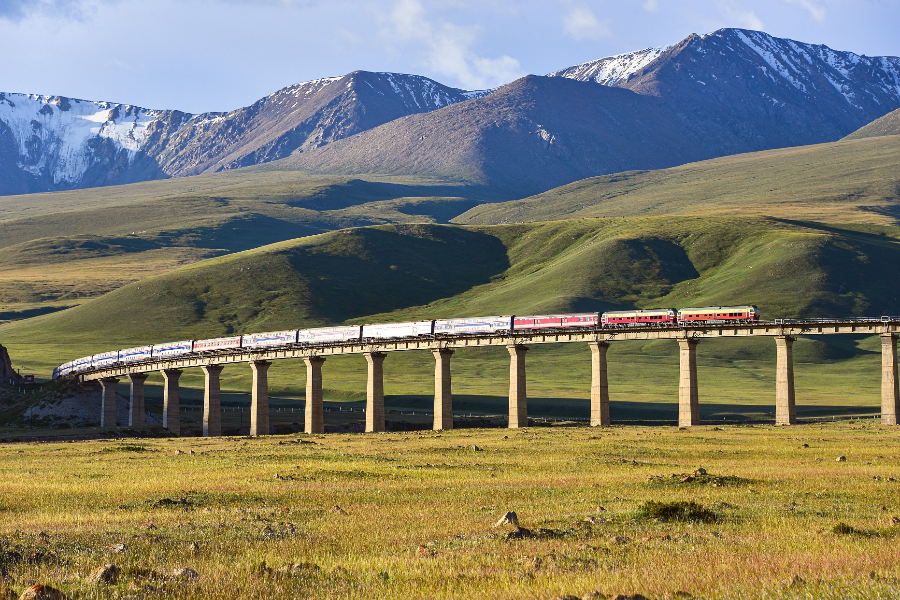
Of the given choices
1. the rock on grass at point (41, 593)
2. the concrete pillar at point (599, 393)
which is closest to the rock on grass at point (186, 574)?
the rock on grass at point (41, 593)

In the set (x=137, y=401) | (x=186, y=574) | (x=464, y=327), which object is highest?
(x=464, y=327)

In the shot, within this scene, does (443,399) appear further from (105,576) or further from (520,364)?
(105,576)

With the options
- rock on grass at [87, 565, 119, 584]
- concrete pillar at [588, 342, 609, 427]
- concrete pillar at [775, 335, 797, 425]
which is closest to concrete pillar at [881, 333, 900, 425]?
concrete pillar at [775, 335, 797, 425]

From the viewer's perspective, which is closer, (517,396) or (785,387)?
(785,387)

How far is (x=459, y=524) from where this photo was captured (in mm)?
27547

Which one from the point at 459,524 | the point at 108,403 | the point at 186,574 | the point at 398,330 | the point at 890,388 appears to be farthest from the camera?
the point at 108,403

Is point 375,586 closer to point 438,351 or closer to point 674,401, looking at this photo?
point 438,351

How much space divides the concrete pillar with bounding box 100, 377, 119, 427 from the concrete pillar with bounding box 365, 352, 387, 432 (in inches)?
1656

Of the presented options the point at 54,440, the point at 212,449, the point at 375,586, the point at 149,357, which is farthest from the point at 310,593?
the point at 149,357

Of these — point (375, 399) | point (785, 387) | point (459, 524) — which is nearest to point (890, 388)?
point (785, 387)

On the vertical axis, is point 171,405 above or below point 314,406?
below

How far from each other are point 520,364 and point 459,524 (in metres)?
75.4

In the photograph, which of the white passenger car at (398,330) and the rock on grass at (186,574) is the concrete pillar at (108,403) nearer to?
the white passenger car at (398,330)

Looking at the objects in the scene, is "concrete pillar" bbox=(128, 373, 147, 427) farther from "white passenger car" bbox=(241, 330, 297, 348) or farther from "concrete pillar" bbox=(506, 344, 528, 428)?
"concrete pillar" bbox=(506, 344, 528, 428)
